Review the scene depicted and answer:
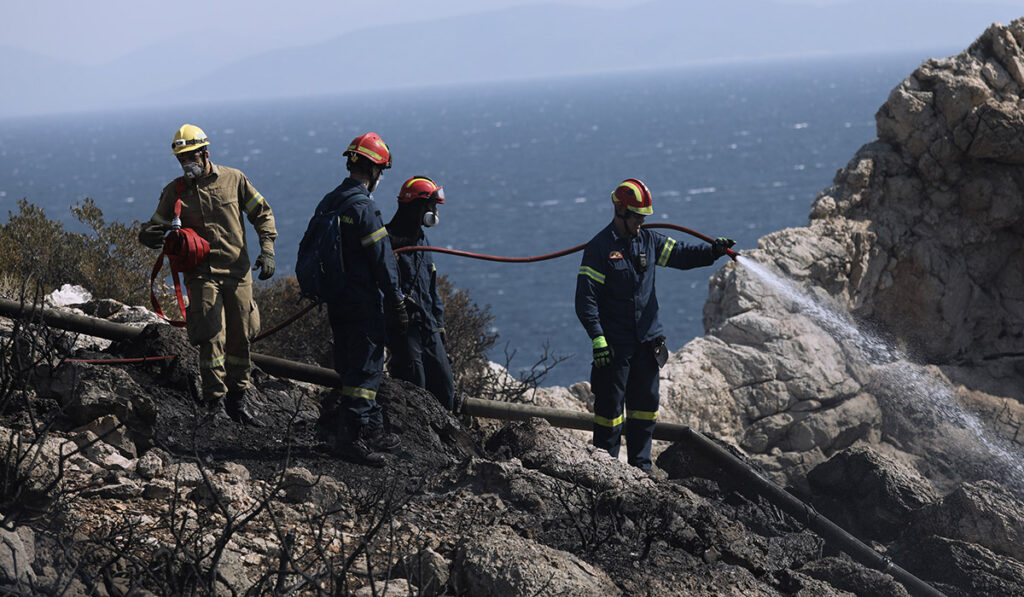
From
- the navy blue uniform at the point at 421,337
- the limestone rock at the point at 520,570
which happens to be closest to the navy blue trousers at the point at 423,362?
the navy blue uniform at the point at 421,337

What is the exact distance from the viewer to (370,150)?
21.3 feet

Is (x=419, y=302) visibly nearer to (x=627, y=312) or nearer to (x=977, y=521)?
(x=627, y=312)

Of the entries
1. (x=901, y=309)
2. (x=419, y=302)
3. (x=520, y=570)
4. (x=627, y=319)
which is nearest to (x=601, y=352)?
(x=627, y=319)

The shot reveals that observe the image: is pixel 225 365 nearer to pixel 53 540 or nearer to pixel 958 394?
pixel 53 540

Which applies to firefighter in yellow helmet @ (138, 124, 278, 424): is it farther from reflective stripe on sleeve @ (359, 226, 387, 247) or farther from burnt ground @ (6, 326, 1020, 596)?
reflective stripe on sleeve @ (359, 226, 387, 247)

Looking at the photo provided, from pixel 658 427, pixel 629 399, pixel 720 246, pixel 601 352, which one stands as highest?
pixel 720 246

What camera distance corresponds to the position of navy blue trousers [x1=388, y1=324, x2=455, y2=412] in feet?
24.3

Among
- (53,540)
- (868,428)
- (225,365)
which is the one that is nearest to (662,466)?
(225,365)

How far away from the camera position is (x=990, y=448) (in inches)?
448

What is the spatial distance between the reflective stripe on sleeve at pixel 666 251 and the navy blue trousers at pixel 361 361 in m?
2.38

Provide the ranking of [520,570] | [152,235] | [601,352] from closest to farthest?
[520,570], [152,235], [601,352]

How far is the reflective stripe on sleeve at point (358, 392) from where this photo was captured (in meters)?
6.52

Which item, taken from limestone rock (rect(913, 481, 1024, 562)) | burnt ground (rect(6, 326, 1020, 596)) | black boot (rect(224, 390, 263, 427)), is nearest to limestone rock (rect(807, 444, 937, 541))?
limestone rock (rect(913, 481, 1024, 562))

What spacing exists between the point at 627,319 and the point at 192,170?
3.27 m
